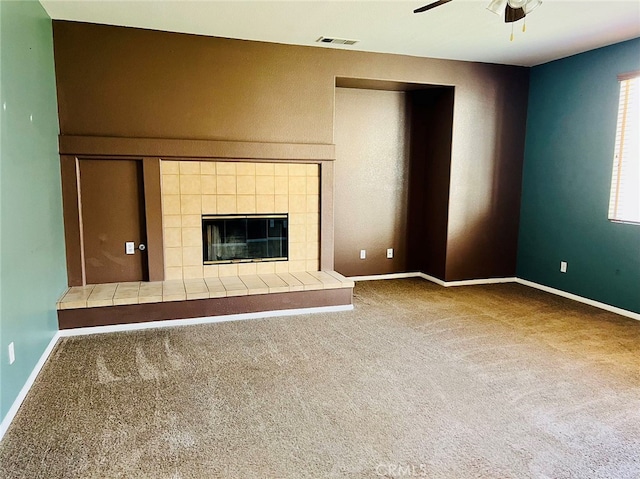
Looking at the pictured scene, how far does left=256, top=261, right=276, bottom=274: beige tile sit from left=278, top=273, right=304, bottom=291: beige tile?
101 mm

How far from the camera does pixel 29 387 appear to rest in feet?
8.87

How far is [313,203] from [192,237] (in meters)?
1.28

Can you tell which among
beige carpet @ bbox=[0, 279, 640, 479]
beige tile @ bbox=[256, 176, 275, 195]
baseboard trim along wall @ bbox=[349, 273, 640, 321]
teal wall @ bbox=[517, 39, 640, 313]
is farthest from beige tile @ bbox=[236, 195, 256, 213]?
teal wall @ bbox=[517, 39, 640, 313]

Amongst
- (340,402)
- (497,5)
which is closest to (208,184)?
(340,402)

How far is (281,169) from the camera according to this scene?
455 cm

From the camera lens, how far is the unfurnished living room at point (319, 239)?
7.66ft

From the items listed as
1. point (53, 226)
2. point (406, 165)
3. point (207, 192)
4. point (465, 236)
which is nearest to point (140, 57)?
point (207, 192)

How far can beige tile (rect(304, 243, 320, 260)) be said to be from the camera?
475 cm

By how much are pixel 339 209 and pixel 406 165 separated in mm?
1067

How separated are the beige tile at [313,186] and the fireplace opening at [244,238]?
374 mm

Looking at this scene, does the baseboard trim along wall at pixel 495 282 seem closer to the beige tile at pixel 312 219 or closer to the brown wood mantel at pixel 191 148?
the beige tile at pixel 312 219

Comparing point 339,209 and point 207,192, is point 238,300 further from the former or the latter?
point 339,209

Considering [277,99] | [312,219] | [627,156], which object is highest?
[277,99]
